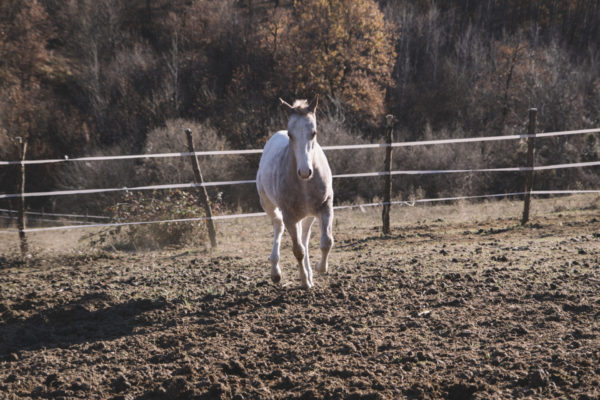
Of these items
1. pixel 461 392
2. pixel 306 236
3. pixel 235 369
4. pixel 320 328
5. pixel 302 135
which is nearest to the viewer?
pixel 461 392

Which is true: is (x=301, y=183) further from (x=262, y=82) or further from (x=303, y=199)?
(x=262, y=82)

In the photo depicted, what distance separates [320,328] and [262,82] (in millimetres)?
30101

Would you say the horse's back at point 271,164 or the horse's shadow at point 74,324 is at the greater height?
the horse's back at point 271,164

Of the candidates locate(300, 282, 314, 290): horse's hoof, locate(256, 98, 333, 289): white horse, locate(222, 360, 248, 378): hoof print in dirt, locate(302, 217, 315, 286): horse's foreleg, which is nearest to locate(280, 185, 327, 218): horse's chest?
locate(256, 98, 333, 289): white horse

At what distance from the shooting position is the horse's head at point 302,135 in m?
4.44

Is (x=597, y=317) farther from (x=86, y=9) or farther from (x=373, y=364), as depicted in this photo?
(x=86, y=9)

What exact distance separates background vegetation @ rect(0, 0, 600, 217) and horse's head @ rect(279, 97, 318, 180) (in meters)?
16.9

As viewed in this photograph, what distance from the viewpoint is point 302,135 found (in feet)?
15.0

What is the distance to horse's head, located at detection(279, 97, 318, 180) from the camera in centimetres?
444

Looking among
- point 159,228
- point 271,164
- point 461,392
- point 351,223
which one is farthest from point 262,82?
point 461,392

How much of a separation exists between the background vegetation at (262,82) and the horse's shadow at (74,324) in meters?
16.6

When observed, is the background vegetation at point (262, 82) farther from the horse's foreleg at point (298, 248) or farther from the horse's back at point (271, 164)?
the horse's foreleg at point (298, 248)

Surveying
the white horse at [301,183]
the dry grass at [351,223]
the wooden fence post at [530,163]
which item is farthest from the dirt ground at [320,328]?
the wooden fence post at [530,163]

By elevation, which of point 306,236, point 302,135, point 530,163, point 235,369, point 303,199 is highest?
point 302,135
